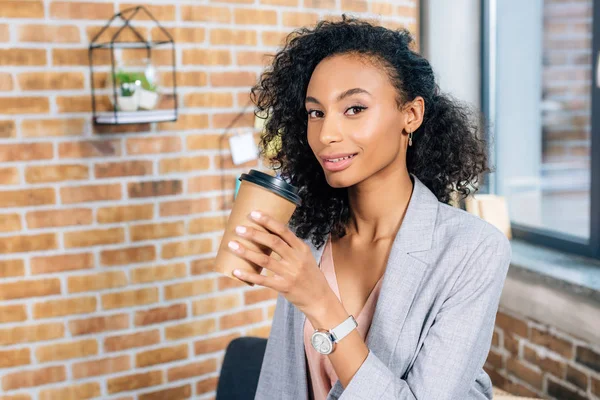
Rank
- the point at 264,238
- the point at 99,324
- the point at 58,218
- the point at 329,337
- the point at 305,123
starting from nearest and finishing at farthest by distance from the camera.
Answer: the point at 264,238
the point at 329,337
the point at 305,123
the point at 58,218
the point at 99,324

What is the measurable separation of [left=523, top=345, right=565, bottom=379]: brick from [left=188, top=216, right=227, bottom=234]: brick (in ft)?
3.76

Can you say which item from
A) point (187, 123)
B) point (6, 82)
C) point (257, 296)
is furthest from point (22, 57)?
point (257, 296)

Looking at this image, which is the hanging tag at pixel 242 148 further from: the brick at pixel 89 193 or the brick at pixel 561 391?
the brick at pixel 561 391

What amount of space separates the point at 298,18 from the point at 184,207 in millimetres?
817

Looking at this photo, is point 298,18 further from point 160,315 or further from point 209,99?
point 160,315

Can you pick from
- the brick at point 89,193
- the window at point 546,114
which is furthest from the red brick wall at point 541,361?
the brick at point 89,193

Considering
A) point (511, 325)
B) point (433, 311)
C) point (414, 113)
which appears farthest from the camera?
point (511, 325)

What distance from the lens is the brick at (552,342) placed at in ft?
6.70

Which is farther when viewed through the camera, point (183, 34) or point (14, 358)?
point (183, 34)

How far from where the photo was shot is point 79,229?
80.0 inches

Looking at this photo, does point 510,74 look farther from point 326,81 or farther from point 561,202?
point 326,81

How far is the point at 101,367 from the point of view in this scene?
212cm

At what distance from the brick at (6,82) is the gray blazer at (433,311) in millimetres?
1200

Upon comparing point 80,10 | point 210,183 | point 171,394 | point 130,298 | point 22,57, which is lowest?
point 171,394
